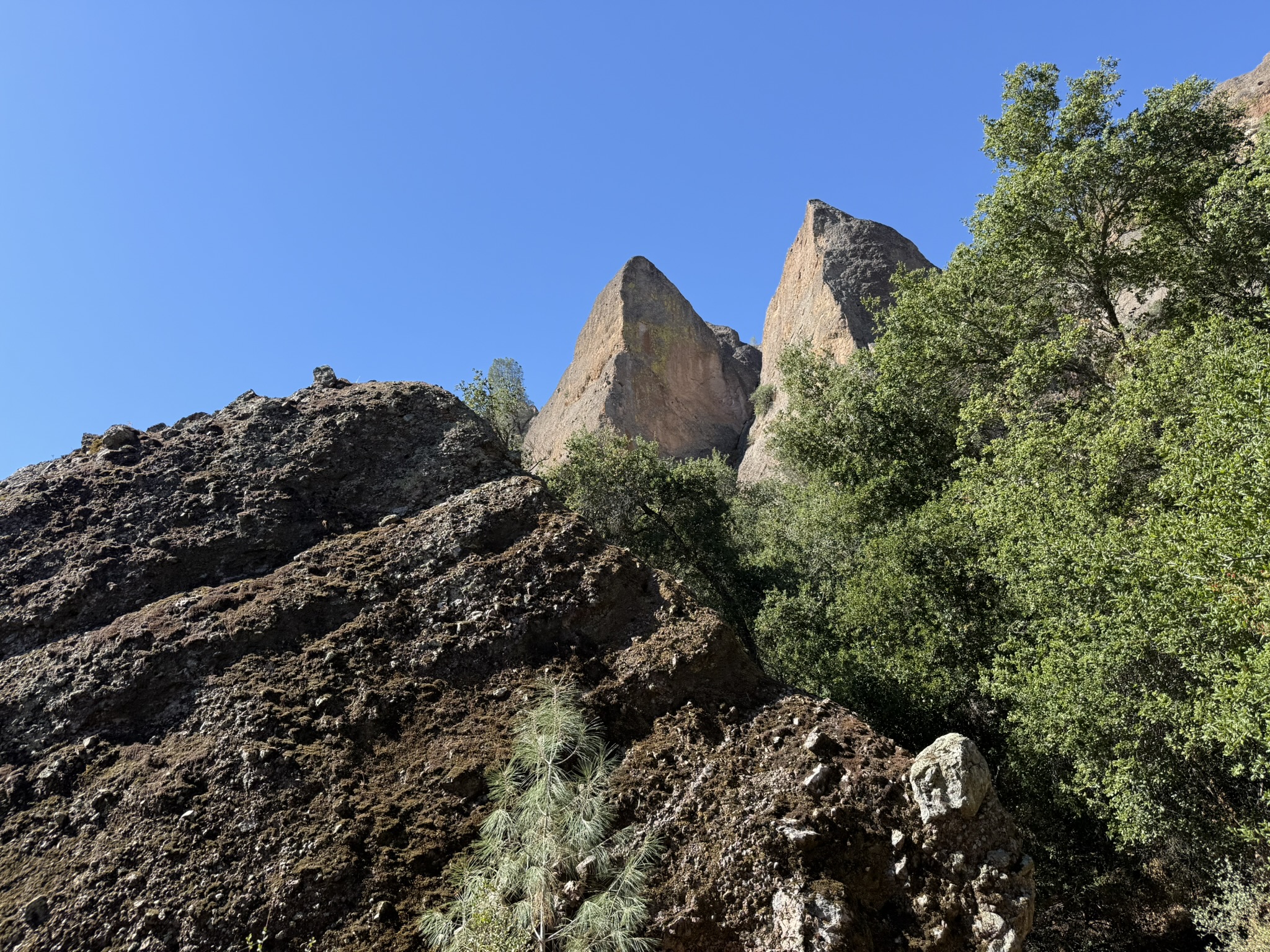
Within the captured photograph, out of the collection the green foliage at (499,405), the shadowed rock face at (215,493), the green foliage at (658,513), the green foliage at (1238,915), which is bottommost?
the green foliage at (1238,915)

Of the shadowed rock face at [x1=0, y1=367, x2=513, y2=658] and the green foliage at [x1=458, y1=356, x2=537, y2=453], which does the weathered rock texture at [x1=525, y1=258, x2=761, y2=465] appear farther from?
the shadowed rock face at [x1=0, y1=367, x2=513, y2=658]

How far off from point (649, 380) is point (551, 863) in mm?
35298

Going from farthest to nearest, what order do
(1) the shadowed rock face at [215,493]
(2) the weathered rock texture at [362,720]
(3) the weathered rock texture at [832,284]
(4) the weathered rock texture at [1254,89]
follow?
(3) the weathered rock texture at [832,284]
(4) the weathered rock texture at [1254,89]
(1) the shadowed rock face at [215,493]
(2) the weathered rock texture at [362,720]

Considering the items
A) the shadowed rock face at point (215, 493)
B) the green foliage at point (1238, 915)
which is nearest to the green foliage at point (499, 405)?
the shadowed rock face at point (215, 493)

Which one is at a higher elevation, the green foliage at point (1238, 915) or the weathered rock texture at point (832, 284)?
the weathered rock texture at point (832, 284)

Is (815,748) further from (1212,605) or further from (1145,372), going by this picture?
(1145,372)

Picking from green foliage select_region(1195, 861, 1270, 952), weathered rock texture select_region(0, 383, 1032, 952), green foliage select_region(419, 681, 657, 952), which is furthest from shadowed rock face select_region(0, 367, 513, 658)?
green foliage select_region(1195, 861, 1270, 952)

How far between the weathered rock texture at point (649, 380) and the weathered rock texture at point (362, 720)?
2769cm

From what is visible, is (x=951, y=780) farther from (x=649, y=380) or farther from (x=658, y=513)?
(x=649, y=380)

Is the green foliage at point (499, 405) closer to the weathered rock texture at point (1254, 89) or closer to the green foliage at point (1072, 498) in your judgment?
the green foliage at point (1072, 498)

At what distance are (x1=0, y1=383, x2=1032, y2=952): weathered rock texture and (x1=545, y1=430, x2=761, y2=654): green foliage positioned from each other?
26.9ft

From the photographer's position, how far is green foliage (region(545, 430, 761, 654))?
19.1 metres

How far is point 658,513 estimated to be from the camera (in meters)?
19.8

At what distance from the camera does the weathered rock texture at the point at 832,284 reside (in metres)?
33.9
